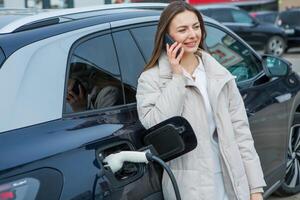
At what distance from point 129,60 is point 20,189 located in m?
1.17

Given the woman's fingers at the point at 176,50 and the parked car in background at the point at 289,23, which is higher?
Answer: the woman's fingers at the point at 176,50

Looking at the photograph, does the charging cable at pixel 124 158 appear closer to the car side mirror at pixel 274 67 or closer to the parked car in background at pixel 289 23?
the car side mirror at pixel 274 67

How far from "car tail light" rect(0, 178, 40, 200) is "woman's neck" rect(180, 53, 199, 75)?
103 cm

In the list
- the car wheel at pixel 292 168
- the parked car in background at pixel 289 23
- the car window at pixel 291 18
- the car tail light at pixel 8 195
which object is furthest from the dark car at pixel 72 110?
the car window at pixel 291 18

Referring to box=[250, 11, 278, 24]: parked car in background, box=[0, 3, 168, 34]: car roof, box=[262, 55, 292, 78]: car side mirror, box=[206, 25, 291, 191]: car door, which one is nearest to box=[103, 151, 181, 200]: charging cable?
box=[0, 3, 168, 34]: car roof

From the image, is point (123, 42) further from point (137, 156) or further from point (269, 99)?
point (269, 99)

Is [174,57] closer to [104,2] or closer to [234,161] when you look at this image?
[234,161]

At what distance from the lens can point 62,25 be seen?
9.43 ft

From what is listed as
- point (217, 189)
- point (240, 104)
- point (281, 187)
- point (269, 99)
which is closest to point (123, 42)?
point (240, 104)

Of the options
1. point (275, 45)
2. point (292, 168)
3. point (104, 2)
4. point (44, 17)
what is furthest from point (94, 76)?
point (275, 45)

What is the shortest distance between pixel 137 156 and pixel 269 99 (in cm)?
195

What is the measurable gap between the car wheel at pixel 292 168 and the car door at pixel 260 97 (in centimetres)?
38

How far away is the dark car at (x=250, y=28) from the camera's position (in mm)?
17672

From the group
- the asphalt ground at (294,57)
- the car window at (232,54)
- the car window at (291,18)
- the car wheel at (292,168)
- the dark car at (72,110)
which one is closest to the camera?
the dark car at (72,110)
